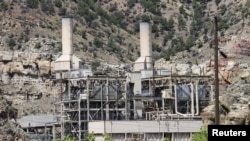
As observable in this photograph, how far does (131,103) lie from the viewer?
415ft

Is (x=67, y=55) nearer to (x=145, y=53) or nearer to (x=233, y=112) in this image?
(x=145, y=53)

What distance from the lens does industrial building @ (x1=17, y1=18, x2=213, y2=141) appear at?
11456 centimetres

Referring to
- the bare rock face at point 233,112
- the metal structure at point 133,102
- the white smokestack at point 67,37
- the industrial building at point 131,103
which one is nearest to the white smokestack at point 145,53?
the industrial building at point 131,103

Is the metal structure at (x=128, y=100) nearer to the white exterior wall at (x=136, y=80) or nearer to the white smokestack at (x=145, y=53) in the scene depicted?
the white exterior wall at (x=136, y=80)

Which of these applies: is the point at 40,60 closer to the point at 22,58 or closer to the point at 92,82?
the point at 22,58

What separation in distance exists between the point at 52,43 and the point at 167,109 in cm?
5619

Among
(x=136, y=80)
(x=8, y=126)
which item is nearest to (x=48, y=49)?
(x=136, y=80)

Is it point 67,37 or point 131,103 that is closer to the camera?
point 131,103

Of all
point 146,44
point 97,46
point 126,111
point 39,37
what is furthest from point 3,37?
point 126,111

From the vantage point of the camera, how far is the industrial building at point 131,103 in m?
115

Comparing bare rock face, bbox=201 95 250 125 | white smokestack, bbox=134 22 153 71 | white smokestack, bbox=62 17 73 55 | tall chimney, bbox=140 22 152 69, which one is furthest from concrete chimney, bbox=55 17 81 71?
bare rock face, bbox=201 95 250 125

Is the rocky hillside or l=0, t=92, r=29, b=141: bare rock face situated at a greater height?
the rocky hillside

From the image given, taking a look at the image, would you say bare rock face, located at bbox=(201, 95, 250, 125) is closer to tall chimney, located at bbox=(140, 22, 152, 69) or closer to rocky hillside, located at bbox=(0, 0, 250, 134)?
tall chimney, located at bbox=(140, 22, 152, 69)

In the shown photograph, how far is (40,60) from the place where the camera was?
168000 millimetres
